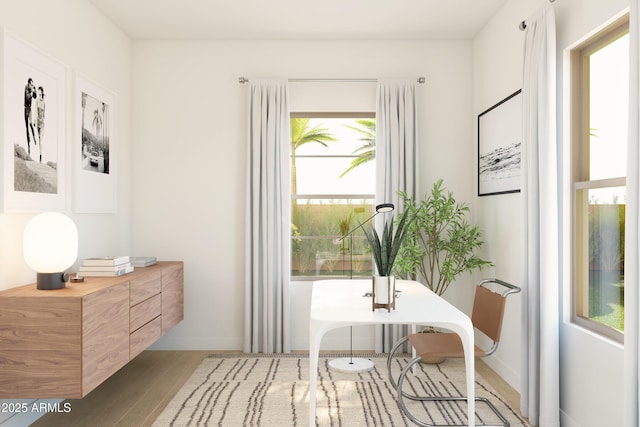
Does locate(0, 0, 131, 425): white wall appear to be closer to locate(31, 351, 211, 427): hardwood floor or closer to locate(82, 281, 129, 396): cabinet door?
locate(31, 351, 211, 427): hardwood floor

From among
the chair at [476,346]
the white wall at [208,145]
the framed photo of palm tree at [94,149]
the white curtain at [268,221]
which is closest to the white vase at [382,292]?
the chair at [476,346]

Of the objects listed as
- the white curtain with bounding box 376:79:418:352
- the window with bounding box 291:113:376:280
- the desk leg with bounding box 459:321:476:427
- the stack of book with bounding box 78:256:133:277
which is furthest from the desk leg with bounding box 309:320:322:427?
the window with bounding box 291:113:376:280

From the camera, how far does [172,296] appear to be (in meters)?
3.81

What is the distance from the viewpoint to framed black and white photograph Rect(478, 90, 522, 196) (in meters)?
3.32

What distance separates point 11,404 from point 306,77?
321 cm

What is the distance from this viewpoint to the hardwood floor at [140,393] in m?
2.79

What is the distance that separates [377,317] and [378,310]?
0.48 ft

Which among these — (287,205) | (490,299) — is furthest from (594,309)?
(287,205)

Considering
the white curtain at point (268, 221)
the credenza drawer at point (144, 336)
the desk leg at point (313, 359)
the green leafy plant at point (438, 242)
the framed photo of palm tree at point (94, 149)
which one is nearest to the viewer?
the desk leg at point (313, 359)

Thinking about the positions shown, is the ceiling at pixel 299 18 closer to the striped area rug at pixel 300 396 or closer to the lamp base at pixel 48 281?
the lamp base at pixel 48 281

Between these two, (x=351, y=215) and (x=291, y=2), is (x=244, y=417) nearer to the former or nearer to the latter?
(x=351, y=215)

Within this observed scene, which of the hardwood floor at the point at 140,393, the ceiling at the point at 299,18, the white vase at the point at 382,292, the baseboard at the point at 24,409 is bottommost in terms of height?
the hardwood floor at the point at 140,393

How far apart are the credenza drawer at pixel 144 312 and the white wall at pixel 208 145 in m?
0.80

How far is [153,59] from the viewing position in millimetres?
4266
